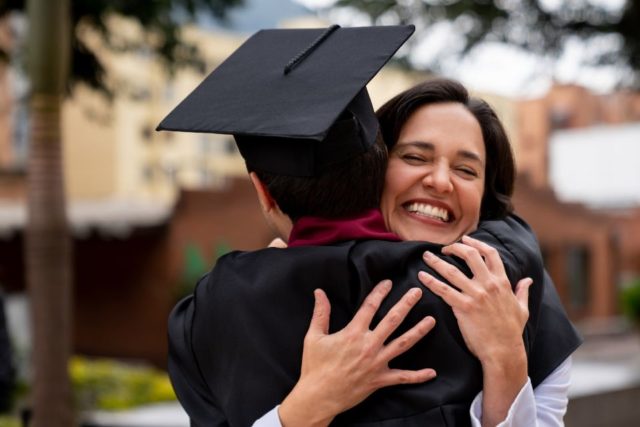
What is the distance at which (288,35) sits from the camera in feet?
7.32

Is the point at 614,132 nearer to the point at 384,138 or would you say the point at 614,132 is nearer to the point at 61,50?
the point at 61,50

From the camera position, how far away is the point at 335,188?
1.93 m

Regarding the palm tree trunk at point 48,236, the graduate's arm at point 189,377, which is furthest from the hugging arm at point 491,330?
the palm tree trunk at point 48,236

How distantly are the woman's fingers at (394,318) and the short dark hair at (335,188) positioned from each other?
8.6 inches

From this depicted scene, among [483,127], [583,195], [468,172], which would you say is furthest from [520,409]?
[583,195]

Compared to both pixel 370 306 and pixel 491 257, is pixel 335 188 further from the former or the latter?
pixel 491 257

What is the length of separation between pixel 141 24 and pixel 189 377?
740 centimetres

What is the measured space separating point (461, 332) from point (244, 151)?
0.58 meters

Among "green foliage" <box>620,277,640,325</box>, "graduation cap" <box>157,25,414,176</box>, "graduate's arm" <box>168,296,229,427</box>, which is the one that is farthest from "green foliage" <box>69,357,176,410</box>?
"green foliage" <box>620,277,640,325</box>

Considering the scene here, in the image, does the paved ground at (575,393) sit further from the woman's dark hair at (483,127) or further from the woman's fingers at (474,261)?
the woman's fingers at (474,261)

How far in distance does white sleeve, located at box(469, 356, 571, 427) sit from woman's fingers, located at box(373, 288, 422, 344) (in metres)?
0.23

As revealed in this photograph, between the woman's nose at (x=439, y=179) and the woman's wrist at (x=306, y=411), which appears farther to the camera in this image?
the woman's nose at (x=439, y=179)

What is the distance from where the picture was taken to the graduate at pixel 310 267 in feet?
6.26

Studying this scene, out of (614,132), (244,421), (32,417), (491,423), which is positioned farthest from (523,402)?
(614,132)
